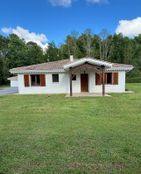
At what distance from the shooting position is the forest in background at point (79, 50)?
4134 centimetres

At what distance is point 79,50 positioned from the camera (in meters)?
47.8

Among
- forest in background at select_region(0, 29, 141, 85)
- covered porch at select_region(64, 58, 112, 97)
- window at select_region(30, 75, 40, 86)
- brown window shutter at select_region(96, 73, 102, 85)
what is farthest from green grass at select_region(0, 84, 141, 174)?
forest in background at select_region(0, 29, 141, 85)

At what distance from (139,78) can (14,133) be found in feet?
112

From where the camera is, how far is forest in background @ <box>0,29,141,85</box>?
4134 cm

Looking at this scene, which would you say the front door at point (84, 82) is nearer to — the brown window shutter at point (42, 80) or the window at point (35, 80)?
the brown window shutter at point (42, 80)

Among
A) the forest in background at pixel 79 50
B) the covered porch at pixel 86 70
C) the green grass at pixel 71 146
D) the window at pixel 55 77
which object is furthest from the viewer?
the forest in background at pixel 79 50

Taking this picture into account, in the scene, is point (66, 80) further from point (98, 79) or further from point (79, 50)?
point (79, 50)

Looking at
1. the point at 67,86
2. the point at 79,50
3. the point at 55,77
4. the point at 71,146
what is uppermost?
the point at 79,50

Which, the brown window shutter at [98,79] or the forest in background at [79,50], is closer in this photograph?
the brown window shutter at [98,79]

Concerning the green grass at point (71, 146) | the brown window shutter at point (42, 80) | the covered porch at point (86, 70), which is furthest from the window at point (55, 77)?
the green grass at point (71, 146)

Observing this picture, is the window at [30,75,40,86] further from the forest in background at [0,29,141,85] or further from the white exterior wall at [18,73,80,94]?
the forest in background at [0,29,141,85]

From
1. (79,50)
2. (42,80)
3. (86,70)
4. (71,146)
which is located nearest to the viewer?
(71,146)

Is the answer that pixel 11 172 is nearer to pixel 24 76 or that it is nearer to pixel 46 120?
pixel 46 120

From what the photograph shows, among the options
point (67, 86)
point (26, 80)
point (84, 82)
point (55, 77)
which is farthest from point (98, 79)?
point (26, 80)
